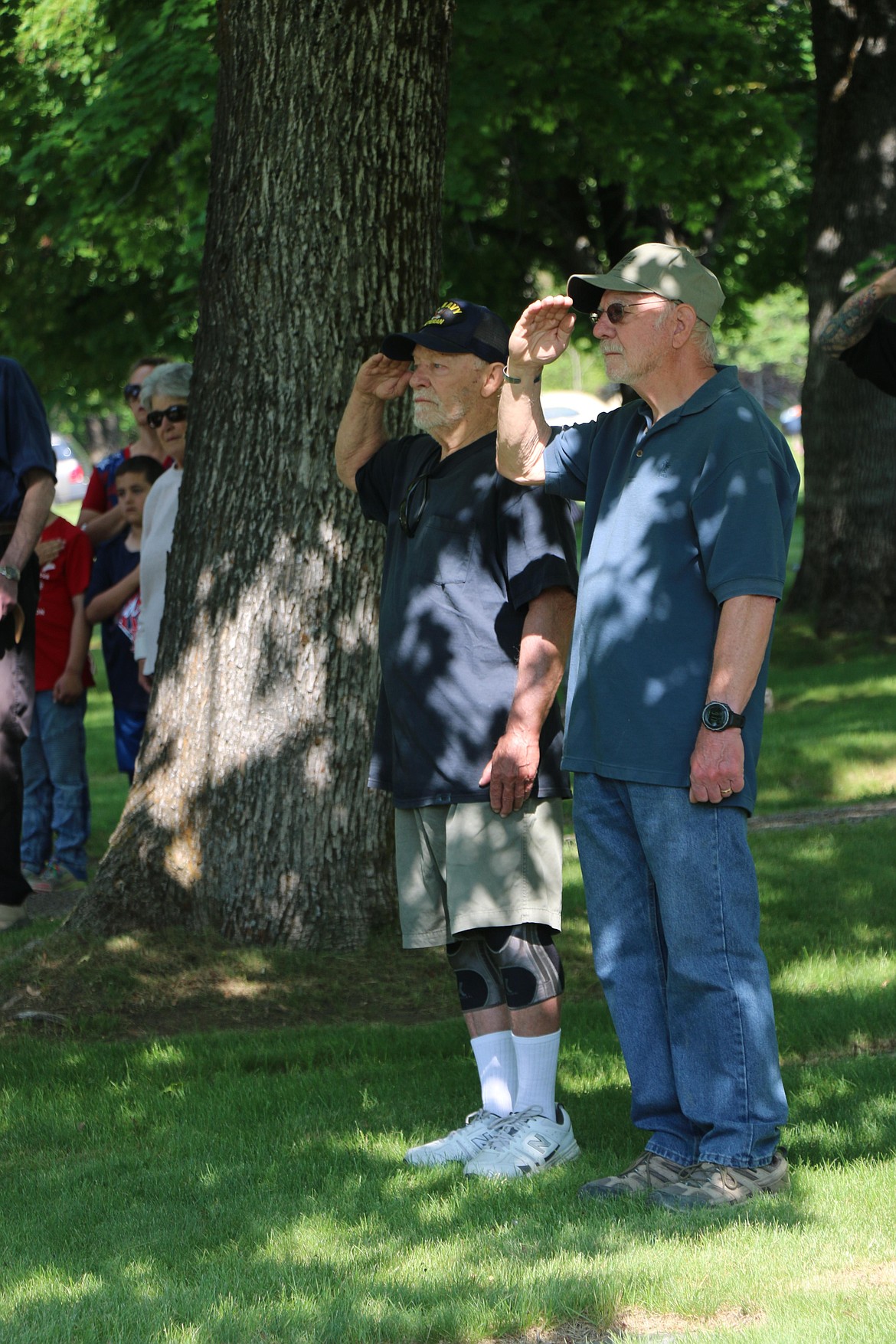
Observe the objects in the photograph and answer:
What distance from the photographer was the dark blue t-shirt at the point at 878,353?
5121mm

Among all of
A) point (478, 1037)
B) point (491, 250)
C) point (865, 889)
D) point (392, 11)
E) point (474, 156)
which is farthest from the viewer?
point (491, 250)

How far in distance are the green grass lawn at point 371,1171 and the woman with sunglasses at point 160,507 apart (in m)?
1.52

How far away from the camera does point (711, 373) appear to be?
12.7 ft

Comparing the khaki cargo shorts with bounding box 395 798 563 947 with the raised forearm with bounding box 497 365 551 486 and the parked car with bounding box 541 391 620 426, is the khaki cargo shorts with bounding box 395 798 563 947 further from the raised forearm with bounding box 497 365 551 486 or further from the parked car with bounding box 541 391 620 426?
the parked car with bounding box 541 391 620 426

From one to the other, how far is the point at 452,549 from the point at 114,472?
5.33 m

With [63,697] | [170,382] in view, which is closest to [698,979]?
[170,382]

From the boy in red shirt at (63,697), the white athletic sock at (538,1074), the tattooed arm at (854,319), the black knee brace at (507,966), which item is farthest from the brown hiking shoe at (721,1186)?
the boy in red shirt at (63,697)

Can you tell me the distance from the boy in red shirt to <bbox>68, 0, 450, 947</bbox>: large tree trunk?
258cm

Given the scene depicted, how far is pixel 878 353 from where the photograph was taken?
5.16 m

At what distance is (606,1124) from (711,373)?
210cm

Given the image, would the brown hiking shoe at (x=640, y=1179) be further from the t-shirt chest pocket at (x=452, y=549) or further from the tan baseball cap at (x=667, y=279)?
the tan baseball cap at (x=667, y=279)

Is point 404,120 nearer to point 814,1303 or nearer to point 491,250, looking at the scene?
point 814,1303

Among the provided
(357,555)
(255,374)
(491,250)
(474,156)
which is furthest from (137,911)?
(491,250)

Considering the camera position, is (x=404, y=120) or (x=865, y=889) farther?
(x=865, y=889)
